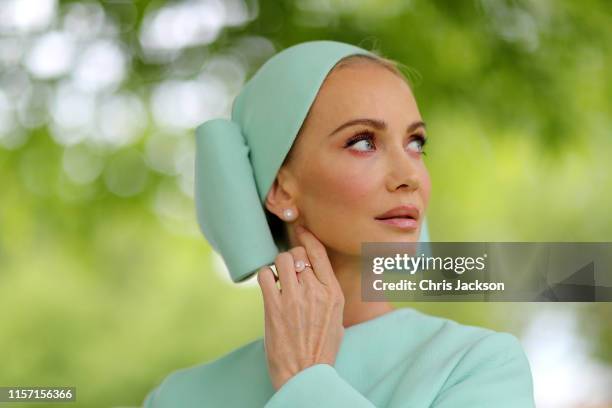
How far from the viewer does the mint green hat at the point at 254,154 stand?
1.40m

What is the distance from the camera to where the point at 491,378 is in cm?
118

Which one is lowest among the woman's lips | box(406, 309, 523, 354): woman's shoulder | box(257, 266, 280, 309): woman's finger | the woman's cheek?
box(406, 309, 523, 354): woman's shoulder

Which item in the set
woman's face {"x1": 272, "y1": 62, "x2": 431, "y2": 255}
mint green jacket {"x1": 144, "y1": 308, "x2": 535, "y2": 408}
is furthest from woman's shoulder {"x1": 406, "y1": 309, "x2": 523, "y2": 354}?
woman's face {"x1": 272, "y1": 62, "x2": 431, "y2": 255}

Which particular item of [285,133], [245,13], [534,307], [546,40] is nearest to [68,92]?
[245,13]

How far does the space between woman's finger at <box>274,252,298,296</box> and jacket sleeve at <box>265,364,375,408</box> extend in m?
0.14

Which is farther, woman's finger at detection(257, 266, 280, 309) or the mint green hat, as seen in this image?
the mint green hat

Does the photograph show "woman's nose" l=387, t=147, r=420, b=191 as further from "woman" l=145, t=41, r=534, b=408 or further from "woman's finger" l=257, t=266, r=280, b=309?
"woman's finger" l=257, t=266, r=280, b=309

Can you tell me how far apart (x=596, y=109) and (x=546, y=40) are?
39 centimetres

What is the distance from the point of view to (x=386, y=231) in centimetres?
134

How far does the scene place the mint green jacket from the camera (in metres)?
1.15

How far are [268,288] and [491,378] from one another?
1.18 ft

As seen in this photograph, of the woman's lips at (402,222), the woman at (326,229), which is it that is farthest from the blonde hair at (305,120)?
the woman's lips at (402,222)

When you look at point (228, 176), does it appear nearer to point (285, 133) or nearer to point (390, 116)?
point (285, 133)

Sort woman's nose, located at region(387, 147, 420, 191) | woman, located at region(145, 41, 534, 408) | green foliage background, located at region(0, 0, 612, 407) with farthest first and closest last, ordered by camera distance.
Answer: green foliage background, located at region(0, 0, 612, 407) < woman's nose, located at region(387, 147, 420, 191) < woman, located at region(145, 41, 534, 408)
